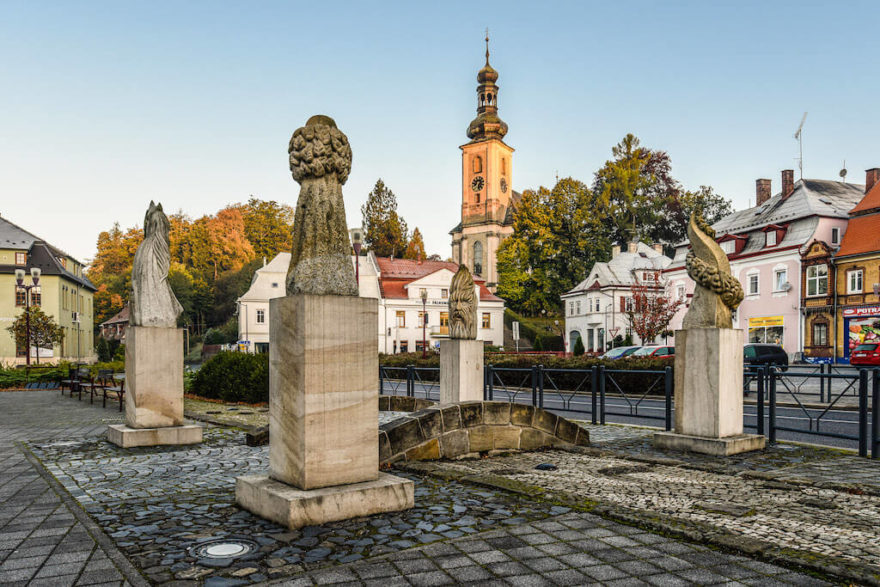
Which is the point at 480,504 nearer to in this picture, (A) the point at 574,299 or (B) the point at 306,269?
(B) the point at 306,269

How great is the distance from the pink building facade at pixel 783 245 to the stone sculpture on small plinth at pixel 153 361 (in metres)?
36.2

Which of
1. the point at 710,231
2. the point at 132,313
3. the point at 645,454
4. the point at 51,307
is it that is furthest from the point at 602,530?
the point at 51,307

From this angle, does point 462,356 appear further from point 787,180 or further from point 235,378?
point 787,180

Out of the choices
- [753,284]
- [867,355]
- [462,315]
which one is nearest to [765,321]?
[753,284]

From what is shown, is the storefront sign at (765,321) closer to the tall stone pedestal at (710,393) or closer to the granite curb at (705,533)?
the tall stone pedestal at (710,393)

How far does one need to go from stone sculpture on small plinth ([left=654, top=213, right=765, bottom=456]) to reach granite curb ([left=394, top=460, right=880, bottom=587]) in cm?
227

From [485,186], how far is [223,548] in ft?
299

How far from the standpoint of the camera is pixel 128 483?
6.83m

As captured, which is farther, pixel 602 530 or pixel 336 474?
pixel 336 474

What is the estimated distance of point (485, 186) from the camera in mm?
93688

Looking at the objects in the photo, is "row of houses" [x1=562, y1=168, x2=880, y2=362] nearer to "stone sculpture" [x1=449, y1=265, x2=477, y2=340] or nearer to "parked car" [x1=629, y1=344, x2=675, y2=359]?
"parked car" [x1=629, y1=344, x2=675, y2=359]

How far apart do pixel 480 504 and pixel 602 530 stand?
1145 mm

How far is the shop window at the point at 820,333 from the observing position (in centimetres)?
4050

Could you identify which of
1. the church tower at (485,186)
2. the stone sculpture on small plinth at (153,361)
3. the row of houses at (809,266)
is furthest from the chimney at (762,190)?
the stone sculpture on small plinth at (153,361)
